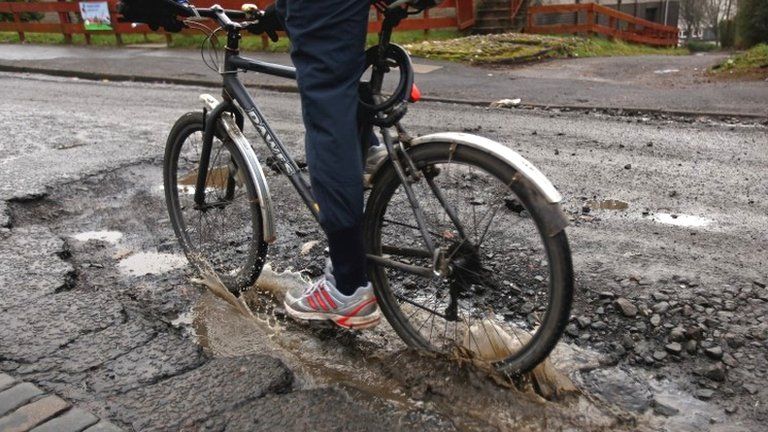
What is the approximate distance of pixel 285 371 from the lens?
101 inches

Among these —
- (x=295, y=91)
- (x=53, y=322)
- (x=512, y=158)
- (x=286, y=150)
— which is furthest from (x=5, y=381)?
(x=295, y=91)

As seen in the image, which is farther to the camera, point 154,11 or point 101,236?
point 101,236

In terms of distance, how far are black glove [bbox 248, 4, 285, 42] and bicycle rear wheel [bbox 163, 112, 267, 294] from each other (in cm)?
58

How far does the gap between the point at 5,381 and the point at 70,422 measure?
1.49 feet

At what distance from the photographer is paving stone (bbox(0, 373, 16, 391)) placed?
245cm

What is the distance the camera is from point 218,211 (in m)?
3.52

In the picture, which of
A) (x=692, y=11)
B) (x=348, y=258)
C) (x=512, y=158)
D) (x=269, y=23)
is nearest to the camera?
(x=512, y=158)

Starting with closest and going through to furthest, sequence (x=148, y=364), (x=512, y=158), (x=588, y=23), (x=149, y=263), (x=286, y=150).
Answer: (x=512, y=158), (x=148, y=364), (x=286, y=150), (x=149, y=263), (x=588, y=23)

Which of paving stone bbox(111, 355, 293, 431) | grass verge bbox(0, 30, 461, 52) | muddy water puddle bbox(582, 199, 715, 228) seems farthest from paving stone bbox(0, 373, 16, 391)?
grass verge bbox(0, 30, 461, 52)

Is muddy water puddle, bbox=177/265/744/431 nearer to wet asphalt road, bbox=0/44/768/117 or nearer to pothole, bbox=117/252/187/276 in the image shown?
pothole, bbox=117/252/187/276

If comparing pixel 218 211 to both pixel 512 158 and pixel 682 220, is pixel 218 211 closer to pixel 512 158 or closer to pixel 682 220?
pixel 512 158

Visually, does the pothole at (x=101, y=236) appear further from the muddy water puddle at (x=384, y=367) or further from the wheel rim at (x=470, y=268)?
the wheel rim at (x=470, y=268)

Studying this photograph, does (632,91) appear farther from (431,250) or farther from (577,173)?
(431,250)

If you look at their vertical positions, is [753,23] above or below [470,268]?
above
